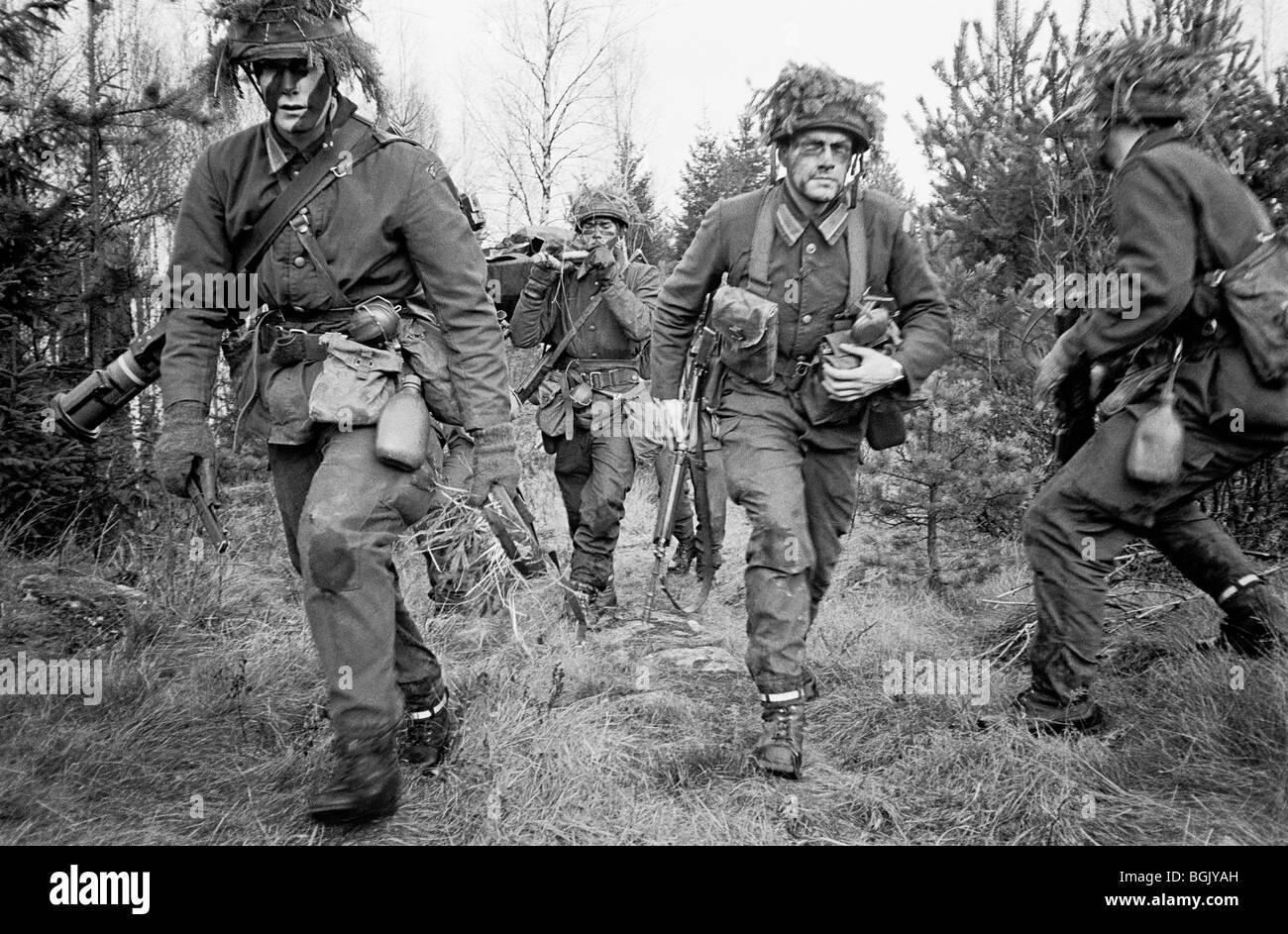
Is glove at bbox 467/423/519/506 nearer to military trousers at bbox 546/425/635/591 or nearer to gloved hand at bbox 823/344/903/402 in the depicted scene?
gloved hand at bbox 823/344/903/402

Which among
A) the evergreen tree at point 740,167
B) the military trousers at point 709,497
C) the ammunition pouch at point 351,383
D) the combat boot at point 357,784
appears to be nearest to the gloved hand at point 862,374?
the military trousers at point 709,497

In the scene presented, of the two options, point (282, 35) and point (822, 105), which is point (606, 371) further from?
point (282, 35)

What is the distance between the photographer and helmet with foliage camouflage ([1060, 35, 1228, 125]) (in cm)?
332

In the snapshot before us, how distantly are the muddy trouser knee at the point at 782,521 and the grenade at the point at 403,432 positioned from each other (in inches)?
51.8

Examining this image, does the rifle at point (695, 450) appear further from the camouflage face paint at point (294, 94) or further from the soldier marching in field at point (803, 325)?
the camouflage face paint at point (294, 94)

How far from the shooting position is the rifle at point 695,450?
4.32 meters

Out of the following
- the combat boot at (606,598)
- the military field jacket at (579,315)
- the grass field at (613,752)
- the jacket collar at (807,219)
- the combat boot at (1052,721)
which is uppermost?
the jacket collar at (807,219)

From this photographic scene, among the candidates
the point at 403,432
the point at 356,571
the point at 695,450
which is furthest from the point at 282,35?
the point at 695,450

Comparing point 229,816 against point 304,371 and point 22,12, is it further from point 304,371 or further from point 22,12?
point 22,12

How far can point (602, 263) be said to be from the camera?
21.7ft

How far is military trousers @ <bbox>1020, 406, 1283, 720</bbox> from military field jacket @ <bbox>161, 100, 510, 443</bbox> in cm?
214

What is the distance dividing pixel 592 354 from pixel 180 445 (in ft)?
12.7

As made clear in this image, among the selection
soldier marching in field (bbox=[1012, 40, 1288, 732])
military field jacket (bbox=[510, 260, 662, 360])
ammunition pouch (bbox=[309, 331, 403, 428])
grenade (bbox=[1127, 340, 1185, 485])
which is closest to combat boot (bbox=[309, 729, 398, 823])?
ammunition pouch (bbox=[309, 331, 403, 428])

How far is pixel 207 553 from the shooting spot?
211 inches
